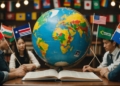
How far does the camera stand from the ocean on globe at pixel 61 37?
1.97 m

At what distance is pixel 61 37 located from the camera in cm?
196

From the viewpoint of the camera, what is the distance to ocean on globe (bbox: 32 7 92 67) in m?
1.97

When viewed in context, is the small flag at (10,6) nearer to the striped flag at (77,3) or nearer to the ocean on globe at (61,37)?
the striped flag at (77,3)

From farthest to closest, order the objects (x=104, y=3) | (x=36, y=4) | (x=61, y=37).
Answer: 1. (x=36, y=4)
2. (x=104, y=3)
3. (x=61, y=37)

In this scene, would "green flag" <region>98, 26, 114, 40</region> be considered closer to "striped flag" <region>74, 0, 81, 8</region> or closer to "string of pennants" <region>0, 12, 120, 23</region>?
"striped flag" <region>74, 0, 81, 8</region>

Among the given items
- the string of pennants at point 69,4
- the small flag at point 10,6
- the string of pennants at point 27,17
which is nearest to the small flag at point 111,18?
the string of pennants at point 27,17

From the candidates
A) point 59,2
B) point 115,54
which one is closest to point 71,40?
point 115,54

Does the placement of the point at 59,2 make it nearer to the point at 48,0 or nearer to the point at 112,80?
the point at 48,0

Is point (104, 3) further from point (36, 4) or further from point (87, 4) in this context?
point (36, 4)

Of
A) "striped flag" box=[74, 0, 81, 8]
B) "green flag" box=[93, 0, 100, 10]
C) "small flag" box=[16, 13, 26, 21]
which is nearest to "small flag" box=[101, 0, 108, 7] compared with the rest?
"green flag" box=[93, 0, 100, 10]

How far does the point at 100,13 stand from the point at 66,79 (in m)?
5.51

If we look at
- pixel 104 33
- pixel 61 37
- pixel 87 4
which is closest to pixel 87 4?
pixel 87 4

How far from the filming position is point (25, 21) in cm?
700

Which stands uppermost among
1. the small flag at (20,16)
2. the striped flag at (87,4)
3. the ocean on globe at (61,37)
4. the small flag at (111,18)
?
the ocean on globe at (61,37)
